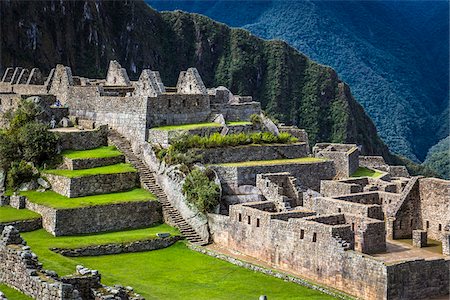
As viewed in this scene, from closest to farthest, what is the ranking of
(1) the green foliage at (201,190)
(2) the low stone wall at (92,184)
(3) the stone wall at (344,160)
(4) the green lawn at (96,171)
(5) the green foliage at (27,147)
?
(1) the green foliage at (201,190), (2) the low stone wall at (92,184), (4) the green lawn at (96,171), (5) the green foliage at (27,147), (3) the stone wall at (344,160)

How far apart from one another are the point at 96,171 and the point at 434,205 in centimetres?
1204

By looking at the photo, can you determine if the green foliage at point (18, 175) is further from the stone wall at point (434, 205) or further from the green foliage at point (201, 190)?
the stone wall at point (434, 205)

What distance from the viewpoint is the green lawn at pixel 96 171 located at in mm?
31672

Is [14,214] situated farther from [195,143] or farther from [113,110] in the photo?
[113,110]

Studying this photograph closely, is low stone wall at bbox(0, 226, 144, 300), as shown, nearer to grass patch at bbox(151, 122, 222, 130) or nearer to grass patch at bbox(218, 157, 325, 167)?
grass patch at bbox(218, 157, 325, 167)

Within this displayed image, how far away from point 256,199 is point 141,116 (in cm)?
670

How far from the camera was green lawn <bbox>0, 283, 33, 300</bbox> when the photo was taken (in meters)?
15.7

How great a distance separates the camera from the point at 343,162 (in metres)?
42.4

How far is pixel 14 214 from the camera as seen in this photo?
29.7 metres

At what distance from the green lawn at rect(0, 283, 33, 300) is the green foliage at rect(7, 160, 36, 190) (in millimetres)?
16007

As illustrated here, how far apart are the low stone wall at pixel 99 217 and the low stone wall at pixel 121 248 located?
1.98 meters

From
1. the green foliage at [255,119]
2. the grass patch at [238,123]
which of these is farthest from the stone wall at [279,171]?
the grass patch at [238,123]

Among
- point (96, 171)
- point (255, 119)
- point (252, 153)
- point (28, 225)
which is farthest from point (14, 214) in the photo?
point (255, 119)

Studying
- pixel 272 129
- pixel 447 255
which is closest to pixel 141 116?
pixel 272 129
